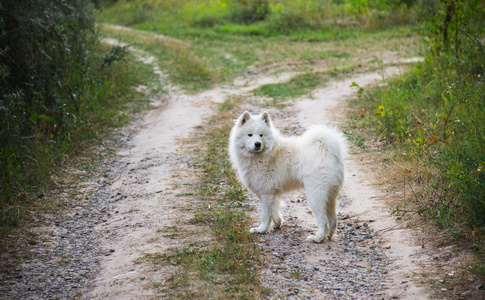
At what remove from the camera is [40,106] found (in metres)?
8.16

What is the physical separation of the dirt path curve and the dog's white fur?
35cm

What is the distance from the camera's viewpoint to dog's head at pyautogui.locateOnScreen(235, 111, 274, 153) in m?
5.41

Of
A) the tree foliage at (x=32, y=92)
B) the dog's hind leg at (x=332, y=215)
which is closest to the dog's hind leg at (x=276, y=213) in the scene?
the dog's hind leg at (x=332, y=215)

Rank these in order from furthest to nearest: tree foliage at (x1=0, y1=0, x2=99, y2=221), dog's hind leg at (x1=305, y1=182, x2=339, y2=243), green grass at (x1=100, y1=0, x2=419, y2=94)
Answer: green grass at (x1=100, y1=0, x2=419, y2=94) → tree foliage at (x1=0, y1=0, x2=99, y2=221) → dog's hind leg at (x1=305, y1=182, x2=339, y2=243)

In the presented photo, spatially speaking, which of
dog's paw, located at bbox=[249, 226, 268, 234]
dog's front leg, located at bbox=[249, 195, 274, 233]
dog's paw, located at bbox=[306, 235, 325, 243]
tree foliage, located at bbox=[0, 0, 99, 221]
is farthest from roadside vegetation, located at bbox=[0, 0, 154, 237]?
dog's paw, located at bbox=[306, 235, 325, 243]

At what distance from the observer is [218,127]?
9.87 metres

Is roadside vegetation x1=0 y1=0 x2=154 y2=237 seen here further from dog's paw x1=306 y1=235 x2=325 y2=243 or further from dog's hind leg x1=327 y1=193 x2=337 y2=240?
dog's hind leg x1=327 y1=193 x2=337 y2=240

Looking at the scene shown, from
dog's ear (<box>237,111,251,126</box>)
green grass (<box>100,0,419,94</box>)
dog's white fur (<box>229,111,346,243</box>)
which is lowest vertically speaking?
green grass (<box>100,0,419,94</box>)

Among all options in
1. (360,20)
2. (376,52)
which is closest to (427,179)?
(376,52)

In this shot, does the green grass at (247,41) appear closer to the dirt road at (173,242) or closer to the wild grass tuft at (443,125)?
the wild grass tuft at (443,125)

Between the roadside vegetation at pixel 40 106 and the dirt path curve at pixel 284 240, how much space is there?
1040mm

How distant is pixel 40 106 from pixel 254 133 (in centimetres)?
482

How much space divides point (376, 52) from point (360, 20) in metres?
6.10

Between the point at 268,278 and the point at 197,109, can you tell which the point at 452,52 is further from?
the point at 268,278
